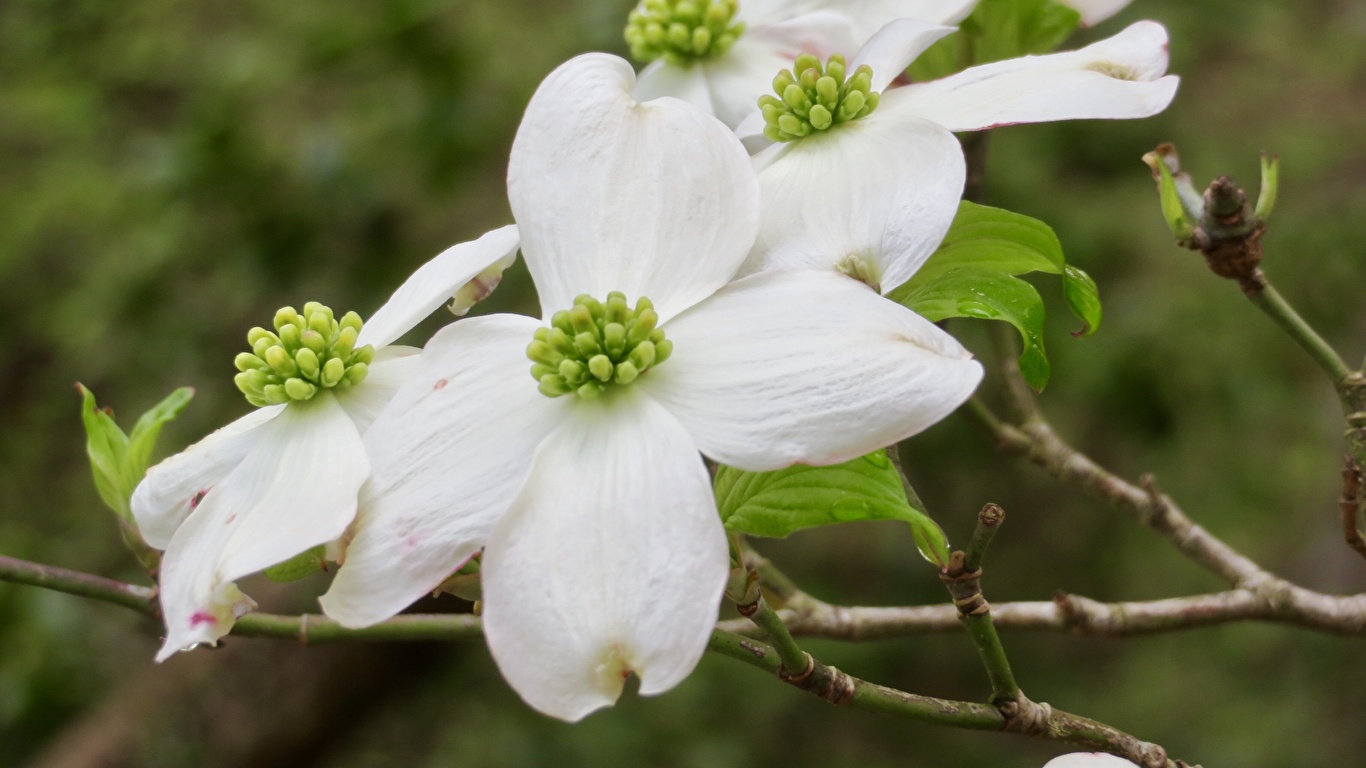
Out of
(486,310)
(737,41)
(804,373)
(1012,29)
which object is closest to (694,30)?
(737,41)

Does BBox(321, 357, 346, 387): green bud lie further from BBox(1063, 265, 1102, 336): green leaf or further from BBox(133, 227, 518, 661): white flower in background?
BBox(1063, 265, 1102, 336): green leaf

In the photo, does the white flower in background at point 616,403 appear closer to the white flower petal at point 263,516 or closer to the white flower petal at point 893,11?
the white flower petal at point 263,516

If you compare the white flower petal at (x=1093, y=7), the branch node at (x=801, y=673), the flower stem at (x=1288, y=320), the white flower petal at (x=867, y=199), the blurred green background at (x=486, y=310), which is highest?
the white flower petal at (x=867, y=199)

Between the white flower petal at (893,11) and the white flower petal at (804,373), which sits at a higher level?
the white flower petal at (893,11)

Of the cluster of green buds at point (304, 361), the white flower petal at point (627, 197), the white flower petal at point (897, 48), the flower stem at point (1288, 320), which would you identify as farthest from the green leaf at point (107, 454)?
the flower stem at point (1288, 320)

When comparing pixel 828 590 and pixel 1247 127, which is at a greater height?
pixel 1247 127

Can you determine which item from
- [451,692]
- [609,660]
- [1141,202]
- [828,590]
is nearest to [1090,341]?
[1141,202]

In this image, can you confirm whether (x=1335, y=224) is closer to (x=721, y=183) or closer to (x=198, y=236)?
(x=721, y=183)
